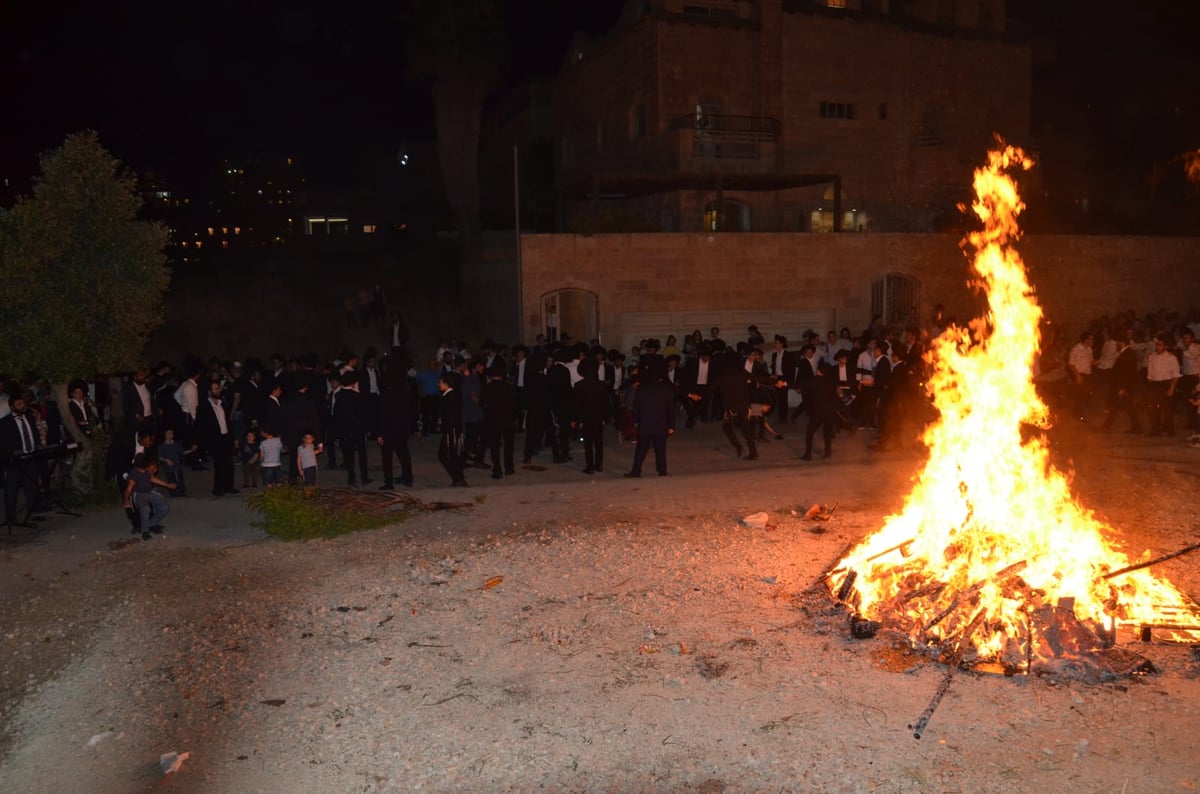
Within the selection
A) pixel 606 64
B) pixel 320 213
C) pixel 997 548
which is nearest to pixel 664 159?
pixel 606 64

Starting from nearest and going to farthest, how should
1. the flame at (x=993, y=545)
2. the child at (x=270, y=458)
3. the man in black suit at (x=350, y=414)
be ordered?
the flame at (x=993, y=545) → the child at (x=270, y=458) → the man in black suit at (x=350, y=414)

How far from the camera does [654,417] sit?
12812mm

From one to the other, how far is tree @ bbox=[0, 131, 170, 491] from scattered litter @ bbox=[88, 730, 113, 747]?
7074mm

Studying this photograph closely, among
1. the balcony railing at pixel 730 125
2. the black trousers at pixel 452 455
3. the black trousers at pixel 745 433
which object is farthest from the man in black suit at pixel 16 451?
the balcony railing at pixel 730 125

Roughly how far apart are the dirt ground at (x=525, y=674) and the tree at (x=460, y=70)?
73.2ft

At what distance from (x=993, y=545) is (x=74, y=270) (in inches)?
438

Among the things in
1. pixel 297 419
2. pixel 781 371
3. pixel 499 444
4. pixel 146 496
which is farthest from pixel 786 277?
pixel 146 496

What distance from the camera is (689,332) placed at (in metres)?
22.8

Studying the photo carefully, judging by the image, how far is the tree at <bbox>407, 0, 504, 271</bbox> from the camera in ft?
102

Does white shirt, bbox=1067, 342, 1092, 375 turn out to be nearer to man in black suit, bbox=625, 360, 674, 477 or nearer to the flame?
the flame

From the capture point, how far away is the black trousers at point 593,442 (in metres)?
13.3

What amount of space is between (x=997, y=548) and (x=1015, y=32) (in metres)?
36.9

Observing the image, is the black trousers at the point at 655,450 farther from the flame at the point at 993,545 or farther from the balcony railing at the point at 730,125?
the balcony railing at the point at 730,125

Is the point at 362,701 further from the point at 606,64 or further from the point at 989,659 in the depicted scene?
the point at 606,64
